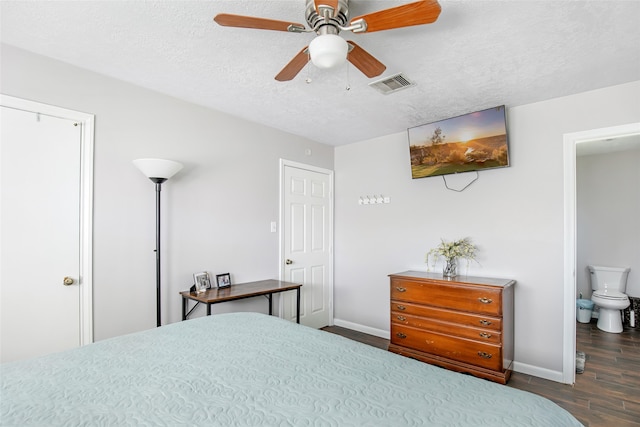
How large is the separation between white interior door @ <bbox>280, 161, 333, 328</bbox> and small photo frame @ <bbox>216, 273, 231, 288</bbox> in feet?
2.71

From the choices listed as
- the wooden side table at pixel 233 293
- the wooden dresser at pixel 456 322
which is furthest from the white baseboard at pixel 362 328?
the wooden side table at pixel 233 293

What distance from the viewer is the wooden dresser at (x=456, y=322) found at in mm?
2889

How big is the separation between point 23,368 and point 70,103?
1.91m

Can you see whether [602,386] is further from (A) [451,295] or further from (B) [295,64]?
(B) [295,64]

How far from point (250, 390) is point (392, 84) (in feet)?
7.72

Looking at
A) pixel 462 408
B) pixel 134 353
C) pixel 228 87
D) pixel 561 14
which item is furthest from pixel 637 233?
pixel 134 353

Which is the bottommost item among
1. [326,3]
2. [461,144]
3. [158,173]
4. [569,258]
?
[569,258]

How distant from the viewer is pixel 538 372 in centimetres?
306

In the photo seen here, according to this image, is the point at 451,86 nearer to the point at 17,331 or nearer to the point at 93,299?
the point at 93,299

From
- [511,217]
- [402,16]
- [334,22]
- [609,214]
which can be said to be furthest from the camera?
[609,214]

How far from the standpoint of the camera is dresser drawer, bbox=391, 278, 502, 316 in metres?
2.90

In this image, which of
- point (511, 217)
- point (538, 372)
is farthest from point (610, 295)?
point (511, 217)

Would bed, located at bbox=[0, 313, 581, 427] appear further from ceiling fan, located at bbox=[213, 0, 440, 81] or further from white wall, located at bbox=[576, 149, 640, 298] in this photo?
white wall, located at bbox=[576, 149, 640, 298]

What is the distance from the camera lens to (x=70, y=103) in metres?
2.42
